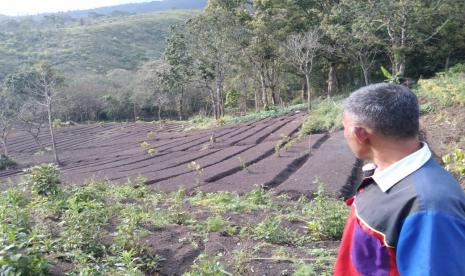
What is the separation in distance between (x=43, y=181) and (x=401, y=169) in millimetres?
6211

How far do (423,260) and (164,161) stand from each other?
14872 mm

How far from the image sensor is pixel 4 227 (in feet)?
13.1

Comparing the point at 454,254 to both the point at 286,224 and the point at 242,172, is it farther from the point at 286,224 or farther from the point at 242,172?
the point at 242,172

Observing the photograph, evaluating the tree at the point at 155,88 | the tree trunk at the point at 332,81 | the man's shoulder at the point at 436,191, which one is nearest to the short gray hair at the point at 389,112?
the man's shoulder at the point at 436,191

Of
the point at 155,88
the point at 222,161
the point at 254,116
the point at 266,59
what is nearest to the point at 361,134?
the point at 222,161

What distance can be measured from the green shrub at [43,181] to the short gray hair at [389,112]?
19.4 feet

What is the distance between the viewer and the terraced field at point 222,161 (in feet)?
35.1

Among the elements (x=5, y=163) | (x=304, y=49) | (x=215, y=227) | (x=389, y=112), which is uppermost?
(x=389, y=112)

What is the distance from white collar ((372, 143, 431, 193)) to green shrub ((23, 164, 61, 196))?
5.95 m

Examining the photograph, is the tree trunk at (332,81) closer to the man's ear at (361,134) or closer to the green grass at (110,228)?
the green grass at (110,228)

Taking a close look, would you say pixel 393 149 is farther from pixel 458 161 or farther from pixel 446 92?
pixel 446 92

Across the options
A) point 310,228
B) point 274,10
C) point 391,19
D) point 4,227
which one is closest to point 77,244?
point 4,227

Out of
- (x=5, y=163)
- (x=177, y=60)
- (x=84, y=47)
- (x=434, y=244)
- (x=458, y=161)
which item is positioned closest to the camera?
(x=434, y=244)

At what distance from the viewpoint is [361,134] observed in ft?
6.22
